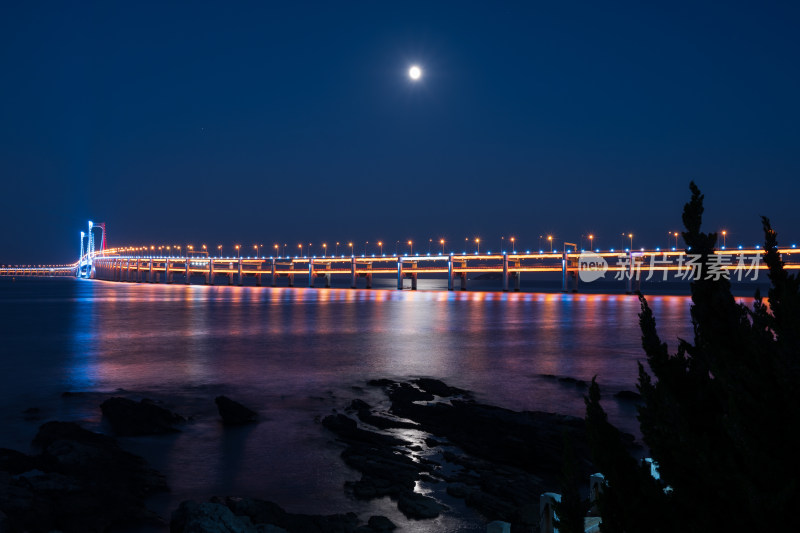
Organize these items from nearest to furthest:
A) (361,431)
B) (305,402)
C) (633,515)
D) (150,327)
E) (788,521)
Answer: (788,521), (633,515), (361,431), (305,402), (150,327)

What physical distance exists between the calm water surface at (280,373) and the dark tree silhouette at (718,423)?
6309 millimetres

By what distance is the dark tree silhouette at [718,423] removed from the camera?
3.10 meters

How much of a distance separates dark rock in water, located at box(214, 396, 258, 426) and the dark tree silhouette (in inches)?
555

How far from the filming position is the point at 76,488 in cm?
980

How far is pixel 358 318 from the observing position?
5975 cm

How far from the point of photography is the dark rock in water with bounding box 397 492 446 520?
971cm

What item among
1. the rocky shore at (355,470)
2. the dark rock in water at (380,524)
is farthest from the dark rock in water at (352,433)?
the dark rock in water at (380,524)

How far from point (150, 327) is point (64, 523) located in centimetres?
4398

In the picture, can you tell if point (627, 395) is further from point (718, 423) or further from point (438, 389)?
point (718, 423)

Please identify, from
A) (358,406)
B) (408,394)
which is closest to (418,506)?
(358,406)

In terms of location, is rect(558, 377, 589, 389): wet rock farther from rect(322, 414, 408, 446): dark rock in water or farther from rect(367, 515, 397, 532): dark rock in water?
Result: rect(367, 515, 397, 532): dark rock in water

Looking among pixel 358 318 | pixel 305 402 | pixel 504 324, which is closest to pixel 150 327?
pixel 358 318

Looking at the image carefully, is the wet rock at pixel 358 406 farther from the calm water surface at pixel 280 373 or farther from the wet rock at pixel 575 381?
the wet rock at pixel 575 381

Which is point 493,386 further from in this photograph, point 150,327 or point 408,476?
point 150,327
